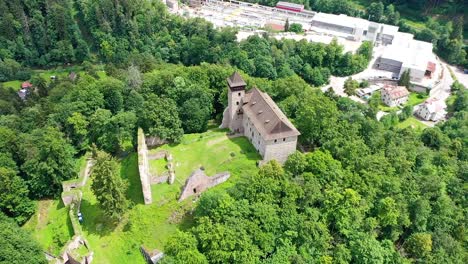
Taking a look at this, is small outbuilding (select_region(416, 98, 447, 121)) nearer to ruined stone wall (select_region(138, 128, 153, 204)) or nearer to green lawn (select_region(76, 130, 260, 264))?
green lawn (select_region(76, 130, 260, 264))

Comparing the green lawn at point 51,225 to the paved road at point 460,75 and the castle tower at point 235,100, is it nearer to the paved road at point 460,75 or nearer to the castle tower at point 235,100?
the castle tower at point 235,100

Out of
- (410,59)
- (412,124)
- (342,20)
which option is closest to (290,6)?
(342,20)

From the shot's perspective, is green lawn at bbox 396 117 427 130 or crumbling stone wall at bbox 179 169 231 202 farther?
green lawn at bbox 396 117 427 130

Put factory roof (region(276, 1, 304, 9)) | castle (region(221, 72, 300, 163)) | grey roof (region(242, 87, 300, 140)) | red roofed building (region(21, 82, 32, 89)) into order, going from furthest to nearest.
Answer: factory roof (region(276, 1, 304, 9)) < red roofed building (region(21, 82, 32, 89)) < castle (region(221, 72, 300, 163)) < grey roof (region(242, 87, 300, 140))

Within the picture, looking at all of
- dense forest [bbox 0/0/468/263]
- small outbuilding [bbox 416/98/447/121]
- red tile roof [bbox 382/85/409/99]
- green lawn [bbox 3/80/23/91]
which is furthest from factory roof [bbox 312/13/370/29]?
green lawn [bbox 3/80/23/91]

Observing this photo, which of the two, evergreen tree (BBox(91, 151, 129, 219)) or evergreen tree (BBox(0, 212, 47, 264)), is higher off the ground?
evergreen tree (BBox(91, 151, 129, 219))

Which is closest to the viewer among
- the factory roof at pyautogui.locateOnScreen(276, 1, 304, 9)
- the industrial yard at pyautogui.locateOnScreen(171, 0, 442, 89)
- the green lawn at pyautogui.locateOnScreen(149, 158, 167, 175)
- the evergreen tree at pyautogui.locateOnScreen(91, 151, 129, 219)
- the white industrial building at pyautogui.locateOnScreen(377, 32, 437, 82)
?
the evergreen tree at pyautogui.locateOnScreen(91, 151, 129, 219)

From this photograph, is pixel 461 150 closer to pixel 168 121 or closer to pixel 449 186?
pixel 449 186

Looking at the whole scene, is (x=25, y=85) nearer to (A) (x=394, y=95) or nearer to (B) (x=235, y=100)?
(B) (x=235, y=100)
